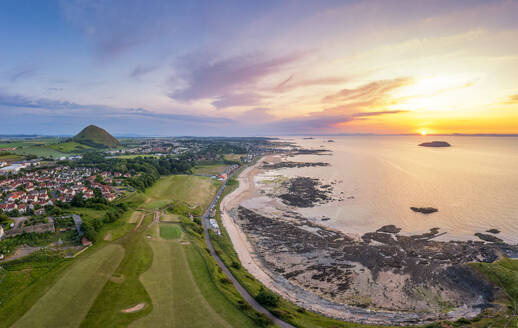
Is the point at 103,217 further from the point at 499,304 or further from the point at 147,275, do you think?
the point at 499,304

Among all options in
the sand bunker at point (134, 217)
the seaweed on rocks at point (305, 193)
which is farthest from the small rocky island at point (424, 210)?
the sand bunker at point (134, 217)

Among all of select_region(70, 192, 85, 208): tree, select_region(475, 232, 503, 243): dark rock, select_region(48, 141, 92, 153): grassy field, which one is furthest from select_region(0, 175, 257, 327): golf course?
select_region(48, 141, 92, 153): grassy field

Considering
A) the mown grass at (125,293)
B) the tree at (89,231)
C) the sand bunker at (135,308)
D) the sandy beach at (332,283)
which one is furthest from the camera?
the tree at (89,231)

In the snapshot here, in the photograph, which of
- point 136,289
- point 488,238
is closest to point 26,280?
point 136,289

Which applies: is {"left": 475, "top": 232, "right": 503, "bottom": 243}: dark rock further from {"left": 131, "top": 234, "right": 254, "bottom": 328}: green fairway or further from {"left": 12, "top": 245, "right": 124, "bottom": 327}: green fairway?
{"left": 12, "top": 245, "right": 124, "bottom": 327}: green fairway

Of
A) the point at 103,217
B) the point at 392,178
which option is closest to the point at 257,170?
the point at 392,178

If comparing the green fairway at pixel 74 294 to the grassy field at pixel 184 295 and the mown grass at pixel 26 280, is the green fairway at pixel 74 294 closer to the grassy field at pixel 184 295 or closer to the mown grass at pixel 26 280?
the mown grass at pixel 26 280

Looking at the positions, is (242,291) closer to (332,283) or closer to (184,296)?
(184,296)
